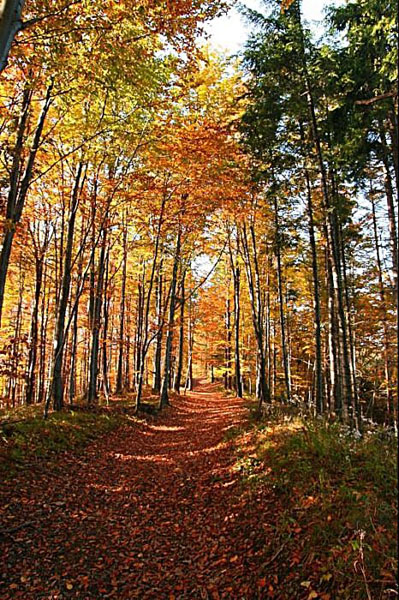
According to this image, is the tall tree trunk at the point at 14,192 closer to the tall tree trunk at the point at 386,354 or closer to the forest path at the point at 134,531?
the forest path at the point at 134,531

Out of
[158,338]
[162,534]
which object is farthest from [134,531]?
[158,338]

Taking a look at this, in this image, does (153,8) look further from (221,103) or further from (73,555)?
(73,555)

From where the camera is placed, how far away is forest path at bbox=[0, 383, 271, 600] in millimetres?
4148

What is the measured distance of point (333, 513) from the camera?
4145 millimetres

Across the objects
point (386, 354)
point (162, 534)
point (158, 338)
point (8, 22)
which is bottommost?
point (162, 534)

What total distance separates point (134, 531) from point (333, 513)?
2.96 metres

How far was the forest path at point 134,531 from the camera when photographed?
4.15 meters

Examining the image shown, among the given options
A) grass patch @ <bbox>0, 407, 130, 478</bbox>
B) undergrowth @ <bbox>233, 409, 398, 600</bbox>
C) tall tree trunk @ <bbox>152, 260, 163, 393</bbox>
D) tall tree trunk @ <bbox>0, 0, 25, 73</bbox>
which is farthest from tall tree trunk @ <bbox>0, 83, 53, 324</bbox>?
tall tree trunk @ <bbox>152, 260, 163, 393</bbox>

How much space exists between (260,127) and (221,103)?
3.54 m

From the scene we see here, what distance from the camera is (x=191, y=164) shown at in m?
11.3

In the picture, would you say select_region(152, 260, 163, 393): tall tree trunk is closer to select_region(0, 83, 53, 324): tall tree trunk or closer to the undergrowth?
select_region(0, 83, 53, 324): tall tree trunk

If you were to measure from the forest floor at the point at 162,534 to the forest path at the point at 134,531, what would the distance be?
16 mm

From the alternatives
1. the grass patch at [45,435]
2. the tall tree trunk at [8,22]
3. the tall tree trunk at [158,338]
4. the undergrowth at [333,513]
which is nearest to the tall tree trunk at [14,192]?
the grass patch at [45,435]

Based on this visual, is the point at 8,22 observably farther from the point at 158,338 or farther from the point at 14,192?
the point at 158,338
